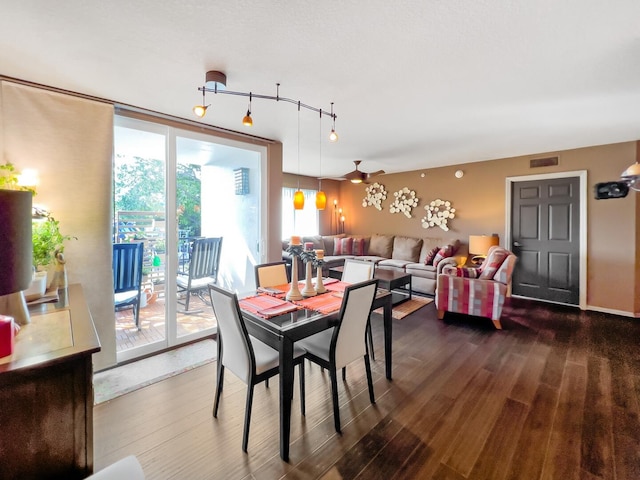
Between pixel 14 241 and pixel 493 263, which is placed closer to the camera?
pixel 14 241

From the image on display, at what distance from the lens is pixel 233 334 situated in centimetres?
181

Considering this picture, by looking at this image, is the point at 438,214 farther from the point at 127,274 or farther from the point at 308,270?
the point at 127,274

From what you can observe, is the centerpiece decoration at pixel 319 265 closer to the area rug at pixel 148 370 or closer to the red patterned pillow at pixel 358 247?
the area rug at pixel 148 370

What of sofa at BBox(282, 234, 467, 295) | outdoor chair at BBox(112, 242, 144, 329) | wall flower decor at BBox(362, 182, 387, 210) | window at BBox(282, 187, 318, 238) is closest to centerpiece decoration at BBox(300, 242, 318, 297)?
outdoor chair at BBox(112, 242, 144, 329)

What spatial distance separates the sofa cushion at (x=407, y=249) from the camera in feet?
19.3

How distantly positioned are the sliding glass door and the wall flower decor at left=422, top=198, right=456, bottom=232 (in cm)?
388

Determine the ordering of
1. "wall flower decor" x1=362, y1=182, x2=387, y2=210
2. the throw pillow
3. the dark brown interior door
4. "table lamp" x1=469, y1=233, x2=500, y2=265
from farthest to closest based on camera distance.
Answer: "wall flower decor" x1=362, y1=182, x2=387, y2=210 < "table lamp" x1=469, y1=233, x2=500, y2=265 < the dark brown interior door < the throw pillow

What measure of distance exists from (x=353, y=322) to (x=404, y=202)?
4819mm

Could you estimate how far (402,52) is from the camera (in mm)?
1876

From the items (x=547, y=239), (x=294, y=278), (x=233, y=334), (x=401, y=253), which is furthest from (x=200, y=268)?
(x=547, y=239)

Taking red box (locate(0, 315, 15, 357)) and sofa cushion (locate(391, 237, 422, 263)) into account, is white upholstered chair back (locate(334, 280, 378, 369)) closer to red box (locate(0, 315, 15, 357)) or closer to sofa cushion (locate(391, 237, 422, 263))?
red box (locate(0, 315, 15, 357))

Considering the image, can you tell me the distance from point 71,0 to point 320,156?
12.1ft

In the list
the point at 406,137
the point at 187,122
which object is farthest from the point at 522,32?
the point at 187,122

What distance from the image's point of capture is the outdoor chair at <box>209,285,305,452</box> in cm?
172
